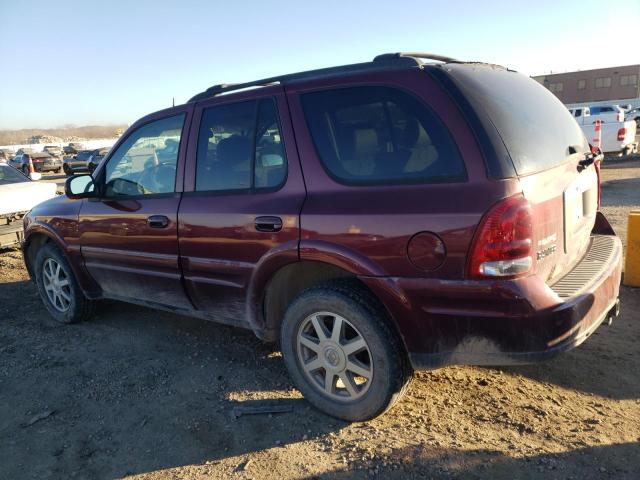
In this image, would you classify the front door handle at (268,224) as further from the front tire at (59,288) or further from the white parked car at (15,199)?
the white parked car at (15,199)

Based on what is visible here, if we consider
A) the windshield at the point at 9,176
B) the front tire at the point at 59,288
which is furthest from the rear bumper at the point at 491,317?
the windshield at the point at 9,176

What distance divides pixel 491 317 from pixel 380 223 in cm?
71

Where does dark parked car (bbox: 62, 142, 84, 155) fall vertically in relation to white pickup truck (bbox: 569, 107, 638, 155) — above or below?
above

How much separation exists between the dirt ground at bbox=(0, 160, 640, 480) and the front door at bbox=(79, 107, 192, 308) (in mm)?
603

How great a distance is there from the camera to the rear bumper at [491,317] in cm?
236

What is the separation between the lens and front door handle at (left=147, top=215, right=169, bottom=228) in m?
3.62

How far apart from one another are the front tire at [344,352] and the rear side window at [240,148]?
81 cm

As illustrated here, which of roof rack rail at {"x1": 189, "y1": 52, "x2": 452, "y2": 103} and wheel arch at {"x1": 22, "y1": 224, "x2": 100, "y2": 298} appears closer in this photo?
roof rack rail at {"x1": 189, "y1": 52, "x2": 452, "y2": 103}

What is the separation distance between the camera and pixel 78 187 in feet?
14.3

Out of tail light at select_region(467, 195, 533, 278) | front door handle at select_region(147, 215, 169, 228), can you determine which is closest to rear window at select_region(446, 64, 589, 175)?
tail light at select_region(467, 195, 533, 278)

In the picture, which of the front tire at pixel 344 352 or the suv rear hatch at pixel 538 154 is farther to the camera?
the front tire at pixel 344 352

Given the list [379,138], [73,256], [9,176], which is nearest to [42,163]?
[9,176]

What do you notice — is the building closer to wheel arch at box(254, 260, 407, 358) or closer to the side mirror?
the side mirror

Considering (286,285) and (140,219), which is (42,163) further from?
(286,285)
